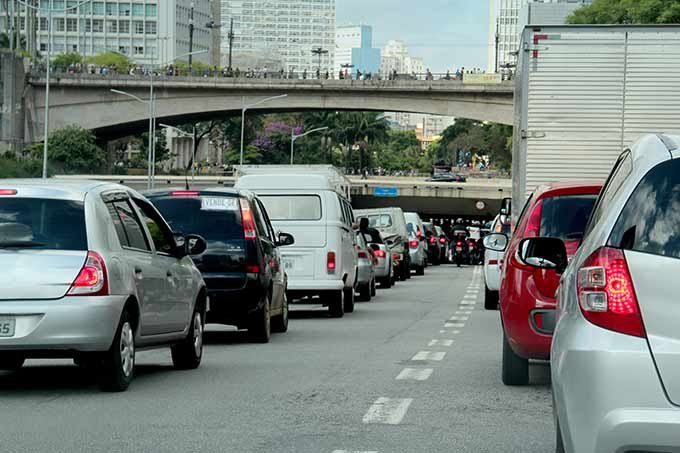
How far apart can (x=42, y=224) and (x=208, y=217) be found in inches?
224

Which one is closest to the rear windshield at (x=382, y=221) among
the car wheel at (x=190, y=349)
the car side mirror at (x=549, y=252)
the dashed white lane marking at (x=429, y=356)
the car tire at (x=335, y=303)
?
the car tire at (x=335, y=303)

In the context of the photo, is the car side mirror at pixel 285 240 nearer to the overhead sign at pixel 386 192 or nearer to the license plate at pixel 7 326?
the license plate at pixel 7 326

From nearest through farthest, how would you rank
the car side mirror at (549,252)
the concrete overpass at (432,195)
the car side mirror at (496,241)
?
the car side mirror at (549,252) → the car side mirror at (496,241) → the concrete overpass at (432,195)

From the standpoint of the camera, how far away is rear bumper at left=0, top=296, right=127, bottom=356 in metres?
10.4

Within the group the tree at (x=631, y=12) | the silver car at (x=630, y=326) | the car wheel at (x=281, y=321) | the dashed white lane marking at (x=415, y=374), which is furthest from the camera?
the tree at (x=631, y=12)

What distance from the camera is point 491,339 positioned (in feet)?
58.4

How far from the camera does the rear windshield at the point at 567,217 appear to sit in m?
11.9

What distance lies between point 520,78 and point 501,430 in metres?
11.0

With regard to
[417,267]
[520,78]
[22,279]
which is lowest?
[417,267]

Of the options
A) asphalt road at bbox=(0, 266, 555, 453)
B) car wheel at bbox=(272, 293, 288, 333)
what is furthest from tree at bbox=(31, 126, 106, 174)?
asphalt road at bbox=(0, 266, 555, 453)

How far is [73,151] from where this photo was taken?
9875 cm

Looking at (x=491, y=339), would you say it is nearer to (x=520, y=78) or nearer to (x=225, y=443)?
(x=520, y=78)

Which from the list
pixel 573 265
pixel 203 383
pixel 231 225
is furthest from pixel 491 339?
pixel 573 265

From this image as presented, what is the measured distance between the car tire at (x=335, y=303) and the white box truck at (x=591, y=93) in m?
4.68
